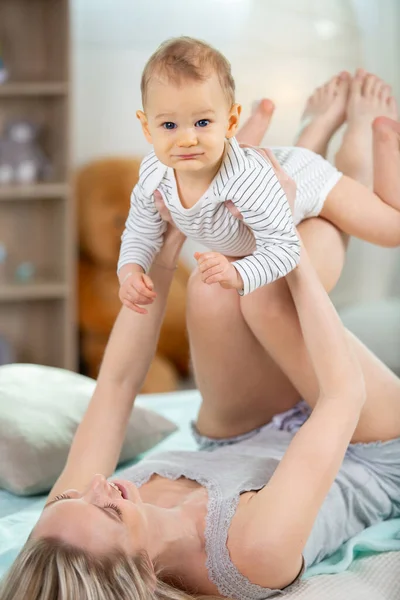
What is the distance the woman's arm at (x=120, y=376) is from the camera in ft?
3.86

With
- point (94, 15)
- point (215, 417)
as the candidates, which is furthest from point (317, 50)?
point (215, 417)

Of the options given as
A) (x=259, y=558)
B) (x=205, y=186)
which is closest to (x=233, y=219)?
(x=205, y=186)

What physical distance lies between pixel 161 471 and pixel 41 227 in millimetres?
2027

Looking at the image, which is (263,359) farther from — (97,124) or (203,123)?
(97,124)

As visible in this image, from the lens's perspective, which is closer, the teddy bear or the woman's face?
the woman's face

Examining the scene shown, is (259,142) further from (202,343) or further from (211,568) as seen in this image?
(211,568)

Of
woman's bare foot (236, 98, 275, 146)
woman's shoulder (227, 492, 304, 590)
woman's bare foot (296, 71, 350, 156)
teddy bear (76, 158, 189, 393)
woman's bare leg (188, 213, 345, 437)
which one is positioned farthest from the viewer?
teddy bear (76, 158, 189, 393)

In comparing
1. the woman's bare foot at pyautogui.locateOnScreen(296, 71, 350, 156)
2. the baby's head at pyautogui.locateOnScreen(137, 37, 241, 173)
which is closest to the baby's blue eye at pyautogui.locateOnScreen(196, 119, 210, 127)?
the baby's head at pyautogui.locateOnScreen(137, 37, 241, 173)

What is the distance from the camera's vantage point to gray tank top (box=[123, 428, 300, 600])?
99 cm

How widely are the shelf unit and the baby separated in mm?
1810

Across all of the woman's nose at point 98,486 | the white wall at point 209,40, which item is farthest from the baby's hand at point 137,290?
the white wall at point 209,40

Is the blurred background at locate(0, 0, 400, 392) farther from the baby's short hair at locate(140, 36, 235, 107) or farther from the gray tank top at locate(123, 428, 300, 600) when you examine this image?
the baby's short hair at locate(140, 36, 235, 107)

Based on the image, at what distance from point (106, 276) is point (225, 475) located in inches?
73.4

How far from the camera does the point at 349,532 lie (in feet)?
3.84
